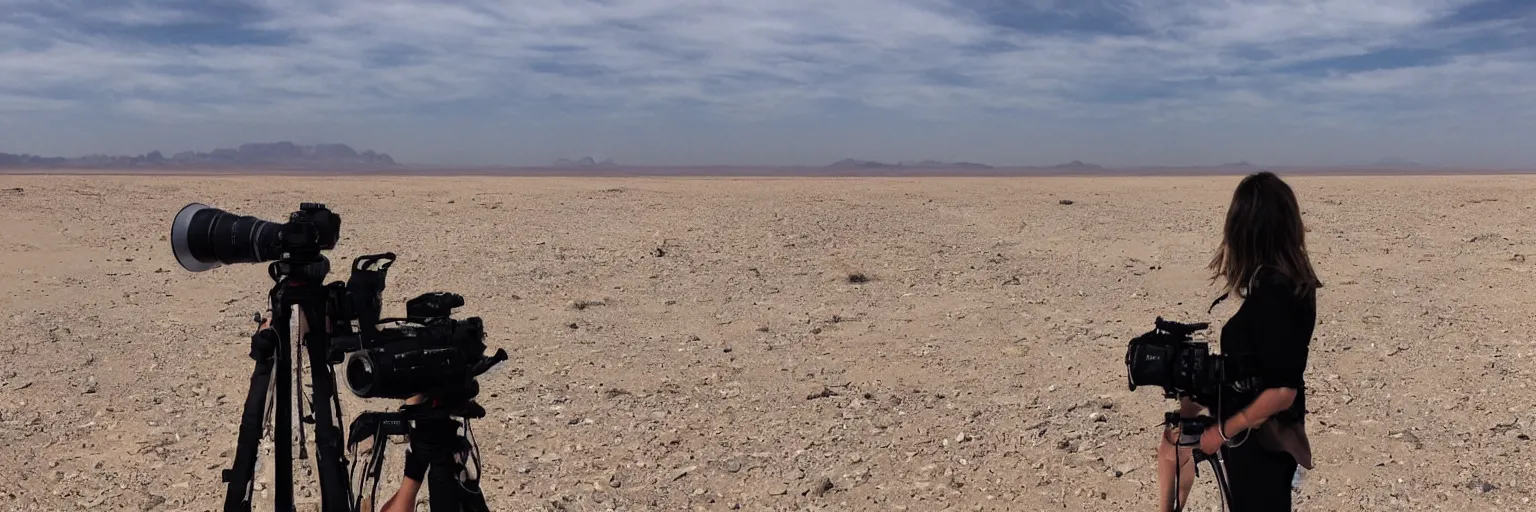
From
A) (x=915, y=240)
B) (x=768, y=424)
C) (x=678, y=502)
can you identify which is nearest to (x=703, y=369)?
(x=768, y=424)

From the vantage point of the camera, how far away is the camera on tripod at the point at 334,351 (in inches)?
123

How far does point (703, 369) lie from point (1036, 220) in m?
10.3

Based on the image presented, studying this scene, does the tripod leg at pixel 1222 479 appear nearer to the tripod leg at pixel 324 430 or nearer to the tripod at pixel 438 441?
the tripod at pixel 438 441

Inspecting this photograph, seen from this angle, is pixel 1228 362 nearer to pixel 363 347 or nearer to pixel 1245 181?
pixel 1245 181

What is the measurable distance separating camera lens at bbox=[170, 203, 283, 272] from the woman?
2.93 metres

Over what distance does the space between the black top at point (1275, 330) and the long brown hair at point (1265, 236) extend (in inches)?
1.6

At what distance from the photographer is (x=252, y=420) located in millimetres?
3443

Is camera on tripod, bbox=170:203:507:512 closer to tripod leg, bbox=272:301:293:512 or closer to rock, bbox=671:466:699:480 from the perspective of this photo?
tripod leg, bbox=272:301:293:512

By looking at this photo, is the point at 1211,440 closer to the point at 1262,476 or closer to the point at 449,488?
the point at 1262,476

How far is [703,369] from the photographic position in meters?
7.96

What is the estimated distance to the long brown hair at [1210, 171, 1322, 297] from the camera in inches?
129

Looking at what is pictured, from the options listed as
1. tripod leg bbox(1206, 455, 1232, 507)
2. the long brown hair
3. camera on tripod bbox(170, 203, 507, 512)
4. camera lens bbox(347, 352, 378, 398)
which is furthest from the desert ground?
camera lens bbox(347, 352, 378, 398)

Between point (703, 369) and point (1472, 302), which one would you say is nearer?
point (703, 369)

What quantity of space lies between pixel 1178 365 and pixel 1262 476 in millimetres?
509
